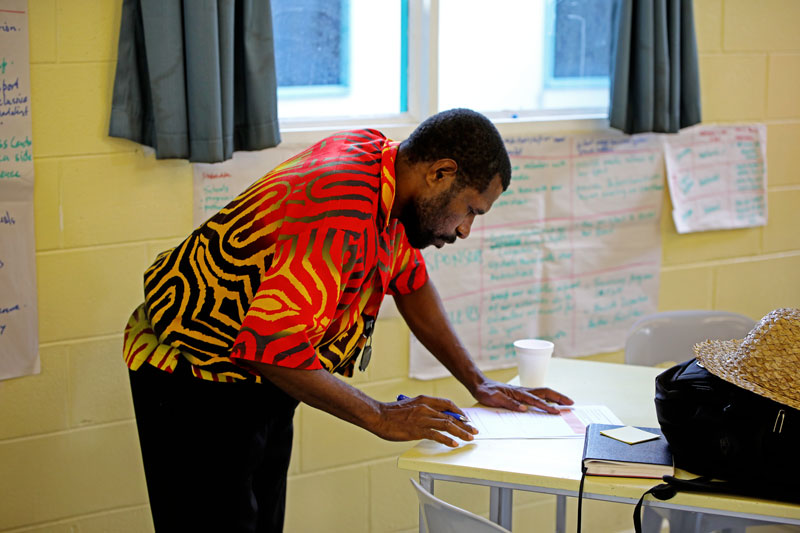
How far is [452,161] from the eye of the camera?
1.65 m

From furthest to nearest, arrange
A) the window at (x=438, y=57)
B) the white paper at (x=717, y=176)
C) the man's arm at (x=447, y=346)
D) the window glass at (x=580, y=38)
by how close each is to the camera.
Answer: the white paper at (x=717, y=176) < the window glass at (x=580, y=38) < the window at (x=438, y=57) < the man's arm at (x=447, y=346)

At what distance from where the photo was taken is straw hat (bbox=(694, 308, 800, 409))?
4.91 feet

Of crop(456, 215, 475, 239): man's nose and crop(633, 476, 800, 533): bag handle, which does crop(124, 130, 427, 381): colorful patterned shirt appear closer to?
crop(456, 215, 475, 239): man's nose

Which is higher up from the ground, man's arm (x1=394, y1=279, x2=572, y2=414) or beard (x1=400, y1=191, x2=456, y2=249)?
beard (x1=400, y1=191, x2=456, y2=249)

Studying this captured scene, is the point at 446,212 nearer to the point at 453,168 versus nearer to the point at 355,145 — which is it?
the point at 453,168

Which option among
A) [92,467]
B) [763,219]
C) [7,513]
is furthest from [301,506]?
[763,219]

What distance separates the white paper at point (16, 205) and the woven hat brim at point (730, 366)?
1.56m

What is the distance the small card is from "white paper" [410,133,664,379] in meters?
1.01

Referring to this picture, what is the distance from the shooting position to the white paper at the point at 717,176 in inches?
120

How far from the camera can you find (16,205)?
2109mm

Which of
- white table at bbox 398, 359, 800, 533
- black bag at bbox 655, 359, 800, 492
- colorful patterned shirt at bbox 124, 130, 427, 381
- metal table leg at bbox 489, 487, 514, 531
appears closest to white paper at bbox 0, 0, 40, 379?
colorful patterned shirt at bbox 124, 130, 427, 381

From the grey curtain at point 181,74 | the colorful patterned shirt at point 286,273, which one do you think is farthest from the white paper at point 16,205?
the colorful patterned shirt at point 286,273

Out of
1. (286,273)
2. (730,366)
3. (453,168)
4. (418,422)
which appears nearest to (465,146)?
(453,168)

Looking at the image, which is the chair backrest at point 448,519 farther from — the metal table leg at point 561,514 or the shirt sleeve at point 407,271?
the metal table leg at point 561,514
